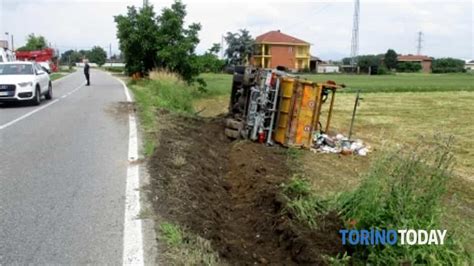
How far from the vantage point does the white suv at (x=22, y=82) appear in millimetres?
15648

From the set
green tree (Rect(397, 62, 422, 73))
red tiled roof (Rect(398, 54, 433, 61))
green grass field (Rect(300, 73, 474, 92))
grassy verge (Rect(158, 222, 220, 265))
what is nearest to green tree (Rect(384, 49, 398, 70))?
green tree (Rect(397, 62, 422, 73))

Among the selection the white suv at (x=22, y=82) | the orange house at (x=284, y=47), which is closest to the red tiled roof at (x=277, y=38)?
the orange house at (x=284, y=47)

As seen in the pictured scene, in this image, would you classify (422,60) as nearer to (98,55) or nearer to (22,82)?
(98,55)

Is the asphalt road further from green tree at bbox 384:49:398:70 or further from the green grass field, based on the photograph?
green tree at bbox 384:49:398:70

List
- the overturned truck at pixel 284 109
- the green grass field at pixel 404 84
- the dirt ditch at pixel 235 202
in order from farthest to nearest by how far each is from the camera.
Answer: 1. the green grass field at pixel 404 84
2. the overturned truck at pixel 284 109
3. the dirt ditch at pixel 235 202

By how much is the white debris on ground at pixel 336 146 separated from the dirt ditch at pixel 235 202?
1.21m

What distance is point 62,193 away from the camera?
5711mm

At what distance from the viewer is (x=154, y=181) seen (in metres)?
6.13

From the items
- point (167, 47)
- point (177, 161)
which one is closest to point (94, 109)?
point (177, 161)

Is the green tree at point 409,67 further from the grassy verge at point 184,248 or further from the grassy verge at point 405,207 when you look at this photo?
the grassy verge at point 184,248

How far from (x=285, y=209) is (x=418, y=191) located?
1649 mm

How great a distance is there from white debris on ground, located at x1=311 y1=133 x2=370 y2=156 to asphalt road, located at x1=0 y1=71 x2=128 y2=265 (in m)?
4.48

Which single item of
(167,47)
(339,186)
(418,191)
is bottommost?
(339,186)

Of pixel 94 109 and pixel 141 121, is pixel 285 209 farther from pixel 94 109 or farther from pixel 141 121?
pixel 94 109
